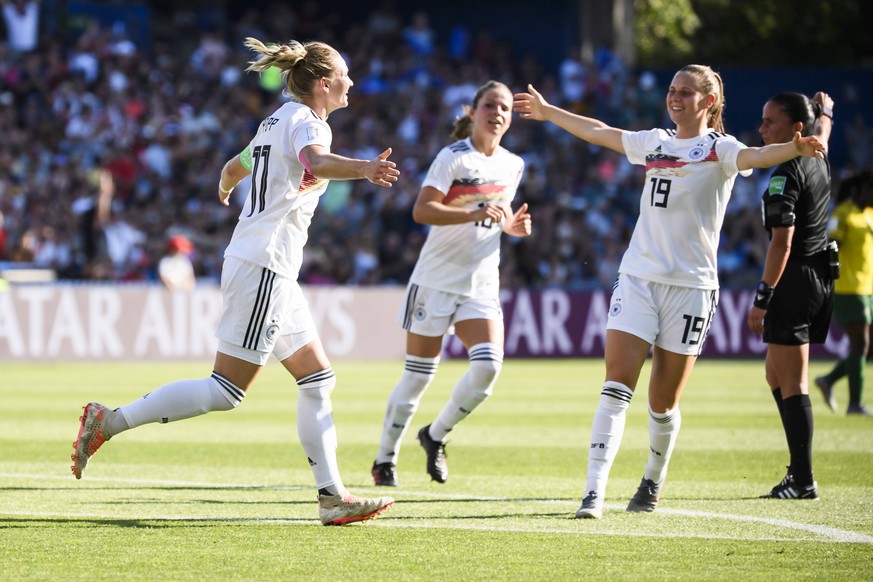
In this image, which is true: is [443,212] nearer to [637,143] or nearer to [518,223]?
[518,223]

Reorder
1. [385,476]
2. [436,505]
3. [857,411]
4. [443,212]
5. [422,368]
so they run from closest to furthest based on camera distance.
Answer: [436,505] → [443,212] → [385,476] → [422,368] → [857,411]

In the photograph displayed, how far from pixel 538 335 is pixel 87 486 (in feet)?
54.9

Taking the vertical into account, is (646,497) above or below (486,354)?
below

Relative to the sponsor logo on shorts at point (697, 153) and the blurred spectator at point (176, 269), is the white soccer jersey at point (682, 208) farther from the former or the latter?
the blurred spectator at point (176, 269)

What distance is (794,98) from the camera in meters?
7.95

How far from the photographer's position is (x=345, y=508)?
6.72m

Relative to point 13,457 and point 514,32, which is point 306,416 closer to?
point 13,457

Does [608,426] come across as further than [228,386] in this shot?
Yes

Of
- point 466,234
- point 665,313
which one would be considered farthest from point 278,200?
point 466,234

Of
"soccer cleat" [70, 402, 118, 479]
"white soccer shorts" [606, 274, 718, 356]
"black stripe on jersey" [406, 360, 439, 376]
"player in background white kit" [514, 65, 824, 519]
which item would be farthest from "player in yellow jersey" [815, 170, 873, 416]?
"soccer cleat" [70, 402, 118, 479]

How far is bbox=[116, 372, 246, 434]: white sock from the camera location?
6.67 metres

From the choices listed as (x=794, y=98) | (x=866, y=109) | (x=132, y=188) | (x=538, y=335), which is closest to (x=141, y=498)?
(x=794, y=98)

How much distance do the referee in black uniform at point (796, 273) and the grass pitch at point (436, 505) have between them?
0.42 m

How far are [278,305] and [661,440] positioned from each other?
7.53ft
